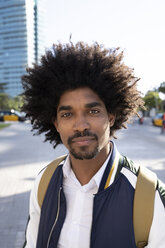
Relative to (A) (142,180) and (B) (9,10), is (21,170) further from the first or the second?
(B) (9,10)

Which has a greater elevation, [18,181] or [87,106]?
[87,106]

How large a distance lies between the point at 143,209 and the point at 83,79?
90cm

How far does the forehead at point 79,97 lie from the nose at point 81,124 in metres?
0.09

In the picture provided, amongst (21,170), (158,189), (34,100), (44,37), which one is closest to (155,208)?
(158,189)

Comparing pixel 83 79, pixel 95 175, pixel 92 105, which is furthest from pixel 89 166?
pixel 83 79

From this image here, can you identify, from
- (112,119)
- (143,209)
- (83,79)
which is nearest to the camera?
(143,209)

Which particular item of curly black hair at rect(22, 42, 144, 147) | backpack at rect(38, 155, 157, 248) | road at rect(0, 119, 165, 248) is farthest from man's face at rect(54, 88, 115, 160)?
road at rect(0, 119, 165, 248)

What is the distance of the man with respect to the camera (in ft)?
4.84

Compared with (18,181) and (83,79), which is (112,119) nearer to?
(83,79)

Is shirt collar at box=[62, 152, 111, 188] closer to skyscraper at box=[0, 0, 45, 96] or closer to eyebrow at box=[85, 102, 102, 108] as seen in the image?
eyebrow at box=[85, 102, 102, 108]

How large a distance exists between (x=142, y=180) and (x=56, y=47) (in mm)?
1185

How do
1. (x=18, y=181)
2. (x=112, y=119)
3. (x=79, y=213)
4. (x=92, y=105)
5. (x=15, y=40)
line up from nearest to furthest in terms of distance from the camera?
(x=79, y=213) → (x=92, y=105) → (x=112, y=119) → (x=18, y=181) → (x=15, y=40)

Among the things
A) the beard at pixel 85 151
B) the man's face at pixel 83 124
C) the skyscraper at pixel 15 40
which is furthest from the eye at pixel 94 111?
the skyscraper at pixel 15 40

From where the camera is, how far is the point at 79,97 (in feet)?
5.85
